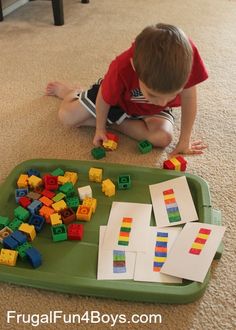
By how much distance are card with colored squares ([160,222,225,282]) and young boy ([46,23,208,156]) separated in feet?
0.90

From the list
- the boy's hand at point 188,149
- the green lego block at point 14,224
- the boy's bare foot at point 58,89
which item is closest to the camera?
the green lego block at point 14,224

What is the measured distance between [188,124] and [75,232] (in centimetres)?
40

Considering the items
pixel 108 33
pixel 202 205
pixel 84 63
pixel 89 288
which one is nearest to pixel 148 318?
pixel 89 288

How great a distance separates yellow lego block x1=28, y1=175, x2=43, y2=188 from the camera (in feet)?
3.03

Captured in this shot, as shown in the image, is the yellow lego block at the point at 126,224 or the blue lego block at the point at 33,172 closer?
the yellow lego block at the point at 126,224

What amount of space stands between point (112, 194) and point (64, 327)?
0.31 meters

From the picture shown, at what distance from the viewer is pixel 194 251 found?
78cm

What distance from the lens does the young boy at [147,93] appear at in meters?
0.76

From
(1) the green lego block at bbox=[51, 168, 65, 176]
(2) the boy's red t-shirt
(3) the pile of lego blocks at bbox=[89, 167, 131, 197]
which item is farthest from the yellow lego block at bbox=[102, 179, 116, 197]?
(2) the boy's red t-shirt

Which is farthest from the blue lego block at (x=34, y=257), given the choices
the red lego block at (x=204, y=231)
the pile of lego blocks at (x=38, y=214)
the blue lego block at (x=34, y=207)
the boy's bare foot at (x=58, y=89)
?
the boy's bare foot at (x=58, y=89)

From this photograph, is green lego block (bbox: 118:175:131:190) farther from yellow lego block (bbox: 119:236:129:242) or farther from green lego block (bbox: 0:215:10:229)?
green lego block (bbox: 0:215:10:229)

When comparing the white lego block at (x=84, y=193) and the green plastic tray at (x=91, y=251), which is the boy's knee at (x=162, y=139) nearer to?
the green plastic tray at (x=91, y=251)

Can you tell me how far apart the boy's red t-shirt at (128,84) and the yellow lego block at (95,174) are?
174 mm

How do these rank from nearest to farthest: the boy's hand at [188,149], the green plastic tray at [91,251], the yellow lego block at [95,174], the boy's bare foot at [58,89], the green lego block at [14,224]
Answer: the green plastic tray at [91,251] < the green lego block at [14,224] < the yellow lego block at [95,174] < the boy's hand at [188,149] < the boy's bare foot at [58,89]
